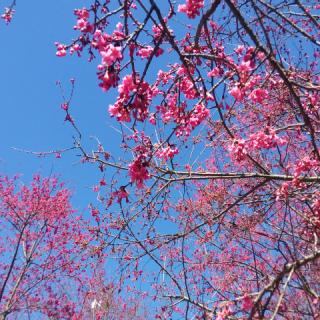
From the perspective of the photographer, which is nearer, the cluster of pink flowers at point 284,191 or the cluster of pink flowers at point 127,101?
the cluster of pink flowers at point 127,101

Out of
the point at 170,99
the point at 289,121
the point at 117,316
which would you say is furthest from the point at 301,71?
the point at 117,316

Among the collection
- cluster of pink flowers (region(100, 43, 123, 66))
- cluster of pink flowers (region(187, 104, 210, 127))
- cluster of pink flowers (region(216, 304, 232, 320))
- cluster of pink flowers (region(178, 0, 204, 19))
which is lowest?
cluster of pink flowers (region(216, 304, 232, 320))

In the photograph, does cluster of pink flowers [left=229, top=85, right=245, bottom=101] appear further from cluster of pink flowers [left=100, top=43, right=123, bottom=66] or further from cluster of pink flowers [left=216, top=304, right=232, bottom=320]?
cluster of pink flowers [left=216, top=304, right=232, bottom=320]

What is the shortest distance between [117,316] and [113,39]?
12.8 m

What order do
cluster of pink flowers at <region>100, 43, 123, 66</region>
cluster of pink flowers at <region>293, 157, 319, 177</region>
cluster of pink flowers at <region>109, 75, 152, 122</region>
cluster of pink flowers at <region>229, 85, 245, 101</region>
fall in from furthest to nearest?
cluster of pink flowers at <region>293, 157, 319, 177</region>, cluster of pink flowers at <region>229, 85, 245, 101</region>, cluster of pink flowers at <region>109, 75, 152, 122</region>, cluster of pink flowers at <region>100, 43, 123, 66</region>

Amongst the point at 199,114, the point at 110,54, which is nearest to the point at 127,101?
the point at 110,54

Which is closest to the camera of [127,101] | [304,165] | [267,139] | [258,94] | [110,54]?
[110,54]

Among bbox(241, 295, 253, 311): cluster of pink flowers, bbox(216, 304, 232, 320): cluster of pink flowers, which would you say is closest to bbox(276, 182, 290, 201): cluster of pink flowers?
bbox(241, 295, 253, 311): cluster of pink flowers

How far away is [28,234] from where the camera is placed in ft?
29.8

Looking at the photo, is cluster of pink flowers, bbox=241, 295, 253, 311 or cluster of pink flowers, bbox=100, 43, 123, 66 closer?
cluster of pink flowers, bbox=100, 43, 123, 66

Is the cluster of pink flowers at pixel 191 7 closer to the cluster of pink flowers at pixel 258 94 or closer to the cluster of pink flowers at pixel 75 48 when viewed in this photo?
the cluster of pink flowers at pixel 258 94

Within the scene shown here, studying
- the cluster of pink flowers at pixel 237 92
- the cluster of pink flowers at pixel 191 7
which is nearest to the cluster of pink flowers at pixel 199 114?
the cluster of pink flowers at pixel 237 92

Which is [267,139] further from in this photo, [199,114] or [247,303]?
[247,303]

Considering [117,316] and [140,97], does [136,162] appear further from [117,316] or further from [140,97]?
[117,316]
